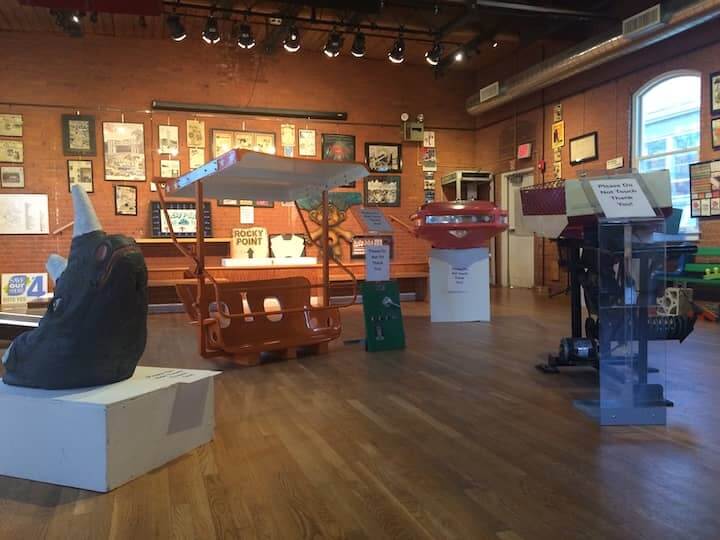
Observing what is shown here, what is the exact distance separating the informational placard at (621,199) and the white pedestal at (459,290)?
3.57 metres

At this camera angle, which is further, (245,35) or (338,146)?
(338,146)

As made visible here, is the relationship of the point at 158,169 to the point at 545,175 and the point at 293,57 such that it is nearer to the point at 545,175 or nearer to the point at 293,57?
the point at 293,57

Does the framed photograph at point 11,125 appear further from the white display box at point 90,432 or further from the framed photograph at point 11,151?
the white display box at point 90,432

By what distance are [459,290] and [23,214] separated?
654cm

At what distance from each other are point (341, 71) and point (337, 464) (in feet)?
29.0

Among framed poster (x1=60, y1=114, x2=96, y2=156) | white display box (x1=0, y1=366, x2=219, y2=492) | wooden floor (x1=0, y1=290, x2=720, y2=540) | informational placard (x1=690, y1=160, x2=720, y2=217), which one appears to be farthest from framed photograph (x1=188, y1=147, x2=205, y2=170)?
white display box (x1=0, y1=366, x2=219, y2=492)

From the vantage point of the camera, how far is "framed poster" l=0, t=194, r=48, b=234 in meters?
8.49

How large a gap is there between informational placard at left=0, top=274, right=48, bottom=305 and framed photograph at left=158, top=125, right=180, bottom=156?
270cm

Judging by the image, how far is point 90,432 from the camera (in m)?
2.01

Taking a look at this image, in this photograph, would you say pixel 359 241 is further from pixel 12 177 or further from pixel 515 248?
pixel 12 177

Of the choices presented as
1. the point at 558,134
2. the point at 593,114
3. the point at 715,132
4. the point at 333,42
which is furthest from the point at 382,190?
the point at 715,132

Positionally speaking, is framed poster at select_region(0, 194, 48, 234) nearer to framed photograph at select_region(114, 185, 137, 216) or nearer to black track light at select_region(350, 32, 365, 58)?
framed photograph at select_region(114, 185, 137, 216)

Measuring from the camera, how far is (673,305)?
14.1ft

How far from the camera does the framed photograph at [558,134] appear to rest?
9133 mm
